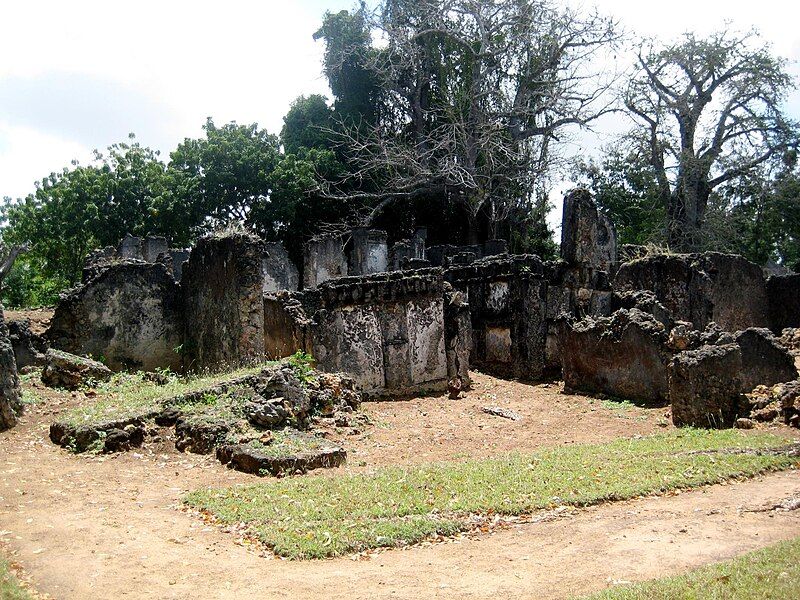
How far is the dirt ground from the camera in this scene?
5.46 metres

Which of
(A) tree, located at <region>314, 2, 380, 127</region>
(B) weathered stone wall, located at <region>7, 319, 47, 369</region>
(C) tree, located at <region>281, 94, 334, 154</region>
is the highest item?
(A) tree, located at <region>314, 2, 380, 127</region>

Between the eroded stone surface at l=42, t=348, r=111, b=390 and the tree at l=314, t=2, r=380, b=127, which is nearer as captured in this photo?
the eroded stone surface at l=42, t=348, r=111, b=390

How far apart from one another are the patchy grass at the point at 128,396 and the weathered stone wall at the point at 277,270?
12297 millimetres

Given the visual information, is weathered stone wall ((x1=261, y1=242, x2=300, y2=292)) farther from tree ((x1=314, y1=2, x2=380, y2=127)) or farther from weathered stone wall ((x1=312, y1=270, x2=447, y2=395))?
tree ((x1=314, y1=2, x2=380, y2=127))

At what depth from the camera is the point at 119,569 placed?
579 cm

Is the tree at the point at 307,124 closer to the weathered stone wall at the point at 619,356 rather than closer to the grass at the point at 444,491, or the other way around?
the weathered stone wall at the point at 619,356

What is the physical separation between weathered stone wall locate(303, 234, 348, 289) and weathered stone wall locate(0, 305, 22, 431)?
16426mm

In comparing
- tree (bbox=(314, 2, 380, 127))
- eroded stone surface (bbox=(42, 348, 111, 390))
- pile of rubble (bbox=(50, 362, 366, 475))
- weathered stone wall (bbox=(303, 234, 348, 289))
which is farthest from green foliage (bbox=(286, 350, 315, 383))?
tree (bbox=(314, 2, 380, 127))

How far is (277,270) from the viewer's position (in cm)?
2725

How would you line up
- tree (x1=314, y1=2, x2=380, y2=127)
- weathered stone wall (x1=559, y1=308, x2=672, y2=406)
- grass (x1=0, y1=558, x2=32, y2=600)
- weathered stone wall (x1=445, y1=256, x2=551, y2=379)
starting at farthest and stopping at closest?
1. tree (x1=314, y1=2, x2=380, y2=127)
2. weathered stone wall (x1=445, y1=256, x2=551, y2=379)
3. weathered stone wall (x1=559, y1=308, x2=672, y2=406)
4. grass (x1=0, y1=558, x2=32, y2=600)

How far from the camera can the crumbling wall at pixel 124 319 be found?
16.9m

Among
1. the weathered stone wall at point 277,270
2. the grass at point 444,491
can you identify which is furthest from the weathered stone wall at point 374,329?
the weathered stone wall at point 277,270

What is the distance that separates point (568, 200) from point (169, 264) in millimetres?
11968

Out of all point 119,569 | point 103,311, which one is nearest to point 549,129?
point 103,311
